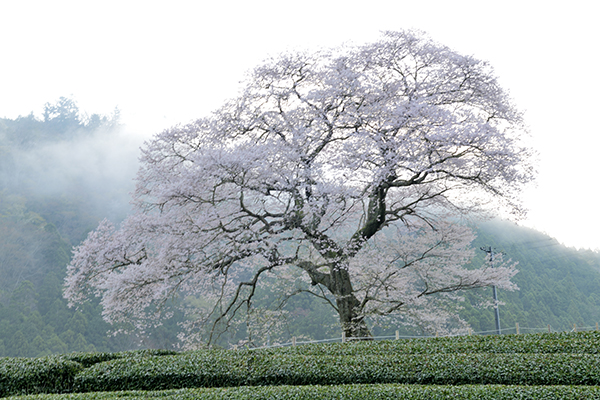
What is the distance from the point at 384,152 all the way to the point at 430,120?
111 cm

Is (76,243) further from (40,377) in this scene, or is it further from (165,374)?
(165,374)

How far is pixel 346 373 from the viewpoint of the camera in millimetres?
6223

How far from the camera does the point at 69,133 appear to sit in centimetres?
5069

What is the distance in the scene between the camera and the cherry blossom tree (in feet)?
29.8

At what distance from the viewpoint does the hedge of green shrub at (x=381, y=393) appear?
4.98 metres

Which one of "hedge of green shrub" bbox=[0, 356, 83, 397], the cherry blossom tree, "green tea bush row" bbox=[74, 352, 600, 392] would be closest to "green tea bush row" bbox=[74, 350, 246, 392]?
"green tea bush row" bbox=[74, 352, 600, 392]

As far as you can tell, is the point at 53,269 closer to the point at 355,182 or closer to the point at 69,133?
the point at 69,133

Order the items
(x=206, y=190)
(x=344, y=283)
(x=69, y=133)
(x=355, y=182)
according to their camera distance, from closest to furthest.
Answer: (x=206, y=190), (x=355, y=182), (x=344, y=283), (x=69, y=133)

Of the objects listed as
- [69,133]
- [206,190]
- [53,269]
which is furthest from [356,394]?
[69,133]

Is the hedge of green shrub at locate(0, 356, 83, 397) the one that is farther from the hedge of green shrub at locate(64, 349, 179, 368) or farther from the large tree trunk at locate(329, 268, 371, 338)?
the large tree trunk at locate(329, 268, 371, 338)

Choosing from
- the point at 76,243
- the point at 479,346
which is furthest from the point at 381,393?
the point at 76,243

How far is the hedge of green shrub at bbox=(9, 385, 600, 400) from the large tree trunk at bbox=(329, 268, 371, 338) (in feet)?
15.7

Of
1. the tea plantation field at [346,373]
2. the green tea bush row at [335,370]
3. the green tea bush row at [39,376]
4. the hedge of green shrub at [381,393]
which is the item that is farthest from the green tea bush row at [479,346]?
the green tea bush row at [39,376]

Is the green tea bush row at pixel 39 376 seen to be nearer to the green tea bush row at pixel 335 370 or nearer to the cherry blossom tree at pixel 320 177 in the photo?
the green tea bush row at pixel 335 370
